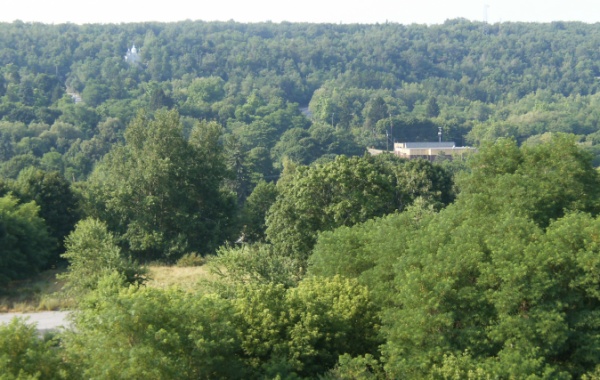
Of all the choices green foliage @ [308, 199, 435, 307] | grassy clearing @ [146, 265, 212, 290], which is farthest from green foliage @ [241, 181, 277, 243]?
green foliage @ [308, 199, 435, 307]

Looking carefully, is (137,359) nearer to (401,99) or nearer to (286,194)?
(286,194)

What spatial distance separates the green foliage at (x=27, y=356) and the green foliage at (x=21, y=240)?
654 inches

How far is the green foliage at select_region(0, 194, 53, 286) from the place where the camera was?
30250 mm

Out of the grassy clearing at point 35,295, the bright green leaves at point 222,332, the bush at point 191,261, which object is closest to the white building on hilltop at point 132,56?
the bush at point 191,261

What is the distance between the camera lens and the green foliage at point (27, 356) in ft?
43.8

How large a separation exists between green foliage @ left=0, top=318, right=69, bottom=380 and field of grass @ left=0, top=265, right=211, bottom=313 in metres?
8.99

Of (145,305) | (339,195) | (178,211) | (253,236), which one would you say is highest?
(145,305)

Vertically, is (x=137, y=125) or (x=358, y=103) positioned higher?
(x=137, y=125)

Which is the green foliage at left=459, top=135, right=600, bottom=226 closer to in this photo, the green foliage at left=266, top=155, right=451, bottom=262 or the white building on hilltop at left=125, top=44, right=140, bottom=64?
the green foliage at left=266, top=155, right=451, bottom=262

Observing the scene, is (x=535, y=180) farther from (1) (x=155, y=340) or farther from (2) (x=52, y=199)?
(2) (x=52, y=199)

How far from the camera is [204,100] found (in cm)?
13538

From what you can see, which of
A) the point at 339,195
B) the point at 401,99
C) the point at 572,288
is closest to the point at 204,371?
the point at 572,288

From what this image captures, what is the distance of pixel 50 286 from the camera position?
29.5 meters

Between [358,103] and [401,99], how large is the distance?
53.1 feet
